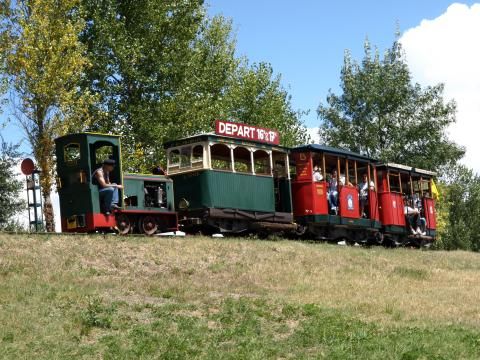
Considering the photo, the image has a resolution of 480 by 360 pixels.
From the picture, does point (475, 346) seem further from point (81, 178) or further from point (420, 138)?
point (420, 138)

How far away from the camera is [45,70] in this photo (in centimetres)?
2595

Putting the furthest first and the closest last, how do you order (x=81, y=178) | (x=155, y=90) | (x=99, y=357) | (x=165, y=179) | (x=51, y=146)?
(x=155, y=90) → (x=51, y=146) → (x=165, y=179) → (x=81, y=178) → (x=99, y=357)

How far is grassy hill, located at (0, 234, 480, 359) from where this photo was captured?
1093 centimetres

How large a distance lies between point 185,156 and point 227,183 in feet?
5.62

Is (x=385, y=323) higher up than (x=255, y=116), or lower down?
lower down

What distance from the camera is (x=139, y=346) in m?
10.8

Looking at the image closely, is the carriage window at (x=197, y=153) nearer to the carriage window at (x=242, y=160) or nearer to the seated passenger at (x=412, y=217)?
the carriage window at (x=242, y=160)

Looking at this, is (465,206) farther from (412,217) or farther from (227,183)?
(227,183)

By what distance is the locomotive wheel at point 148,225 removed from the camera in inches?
811

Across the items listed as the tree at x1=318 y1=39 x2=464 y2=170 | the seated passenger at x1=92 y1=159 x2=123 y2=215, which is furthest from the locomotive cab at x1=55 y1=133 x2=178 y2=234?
the tree at x1=318 y1=39 x2=464 y2=170

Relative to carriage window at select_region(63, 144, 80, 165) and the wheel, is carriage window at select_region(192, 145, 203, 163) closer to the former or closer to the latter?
carriage window at select_region(63, 144, 80, 165)

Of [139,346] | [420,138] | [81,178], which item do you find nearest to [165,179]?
[81,178]

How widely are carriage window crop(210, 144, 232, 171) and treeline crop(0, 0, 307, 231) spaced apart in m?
6.53

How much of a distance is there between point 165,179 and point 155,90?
12.0m
